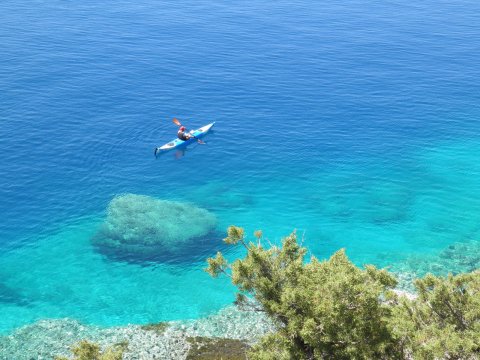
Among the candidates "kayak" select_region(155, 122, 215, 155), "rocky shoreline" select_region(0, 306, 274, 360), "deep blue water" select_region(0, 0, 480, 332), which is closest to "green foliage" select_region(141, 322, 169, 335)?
"rocky shoreline" select_region(0, 306, 274, 360)

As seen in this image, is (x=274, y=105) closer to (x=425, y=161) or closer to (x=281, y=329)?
(x=425, y=161)

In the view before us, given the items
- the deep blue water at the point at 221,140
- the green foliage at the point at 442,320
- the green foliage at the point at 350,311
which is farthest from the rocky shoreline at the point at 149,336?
the green foliage at the point at 442,320

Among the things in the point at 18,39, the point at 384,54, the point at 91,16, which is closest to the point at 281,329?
the point at 384,54

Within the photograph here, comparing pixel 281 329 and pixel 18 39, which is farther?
pixel 18 39

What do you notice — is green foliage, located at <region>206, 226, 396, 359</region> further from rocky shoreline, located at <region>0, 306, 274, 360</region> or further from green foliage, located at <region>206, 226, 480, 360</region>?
rocky shoreline, located at <region>0, 306, 274, 360</region>

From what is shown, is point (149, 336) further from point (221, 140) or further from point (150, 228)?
point (221, 140)

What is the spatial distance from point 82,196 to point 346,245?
2871cm

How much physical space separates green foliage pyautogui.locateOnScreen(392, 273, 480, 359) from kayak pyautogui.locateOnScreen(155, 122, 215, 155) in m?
43.3

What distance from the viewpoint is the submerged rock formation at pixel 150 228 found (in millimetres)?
47750

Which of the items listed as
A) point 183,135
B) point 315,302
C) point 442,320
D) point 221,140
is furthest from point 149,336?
point 221,140

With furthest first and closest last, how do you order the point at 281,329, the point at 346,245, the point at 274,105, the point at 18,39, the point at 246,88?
the point at 18,39
the point at 246,88
the point at 274,105
the point at 346,245
the point at 281,329

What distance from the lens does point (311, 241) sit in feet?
162

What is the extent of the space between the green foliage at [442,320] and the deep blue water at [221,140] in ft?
66.4

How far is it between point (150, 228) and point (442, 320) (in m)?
31.6
